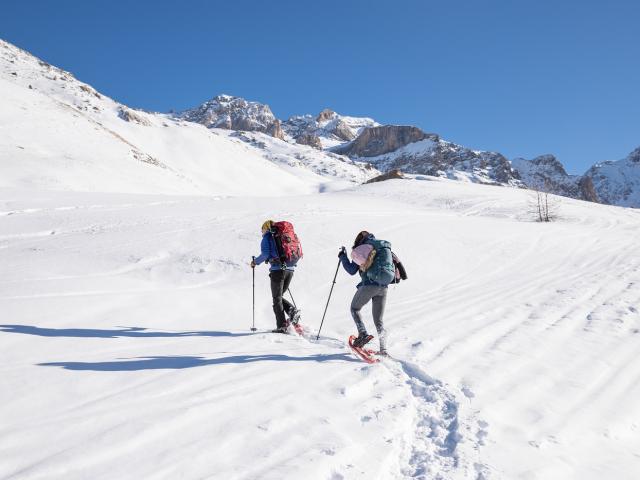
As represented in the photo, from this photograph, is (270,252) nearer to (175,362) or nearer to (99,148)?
(175,362)

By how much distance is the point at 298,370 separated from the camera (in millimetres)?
4969

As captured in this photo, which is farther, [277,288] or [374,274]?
[277,288]

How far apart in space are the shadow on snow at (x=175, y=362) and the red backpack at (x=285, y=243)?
167cm

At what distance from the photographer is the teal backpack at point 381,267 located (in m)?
5.60

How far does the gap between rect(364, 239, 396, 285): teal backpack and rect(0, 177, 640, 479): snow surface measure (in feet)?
3.70

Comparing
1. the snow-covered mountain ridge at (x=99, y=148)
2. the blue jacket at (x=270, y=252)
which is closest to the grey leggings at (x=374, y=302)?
the blue jacket at (x=270, y=252)

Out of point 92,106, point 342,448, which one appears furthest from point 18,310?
point 92,106

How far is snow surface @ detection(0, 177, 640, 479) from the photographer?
320 centimetres

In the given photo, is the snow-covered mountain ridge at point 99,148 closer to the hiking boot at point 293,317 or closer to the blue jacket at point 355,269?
the hiking boot at point 293,317

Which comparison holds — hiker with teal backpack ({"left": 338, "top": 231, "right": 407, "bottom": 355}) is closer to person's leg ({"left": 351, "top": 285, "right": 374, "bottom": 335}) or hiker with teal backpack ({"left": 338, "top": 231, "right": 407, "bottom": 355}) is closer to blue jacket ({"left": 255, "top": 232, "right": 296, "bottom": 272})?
person's leg ({"left": 351, "top": 285, "right": 374, "bottom": 335})

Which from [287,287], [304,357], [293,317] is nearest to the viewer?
[304,357]

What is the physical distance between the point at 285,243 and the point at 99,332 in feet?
10.1

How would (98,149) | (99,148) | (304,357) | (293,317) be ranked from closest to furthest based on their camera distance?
1. (304,357)
2. (293,317)
3. (98,149)
4. (99,148)

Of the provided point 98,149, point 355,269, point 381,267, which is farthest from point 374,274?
point 98,149
